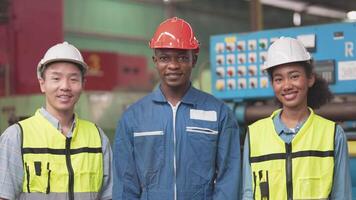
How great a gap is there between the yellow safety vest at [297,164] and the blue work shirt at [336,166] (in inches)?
0.7

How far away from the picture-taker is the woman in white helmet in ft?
6.82

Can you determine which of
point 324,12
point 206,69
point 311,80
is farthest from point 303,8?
point 311,80

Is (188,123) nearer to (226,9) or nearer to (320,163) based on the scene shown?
(320,163)

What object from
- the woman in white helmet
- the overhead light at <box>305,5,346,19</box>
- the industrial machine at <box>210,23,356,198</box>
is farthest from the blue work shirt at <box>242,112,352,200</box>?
the overhead light at <box>305,5,346,19</box>

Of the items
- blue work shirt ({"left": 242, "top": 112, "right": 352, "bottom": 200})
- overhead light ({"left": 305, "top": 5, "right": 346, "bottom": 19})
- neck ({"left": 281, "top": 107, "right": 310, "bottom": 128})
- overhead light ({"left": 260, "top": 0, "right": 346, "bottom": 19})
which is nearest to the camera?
blue work shirt ({"left": 242, "top": 112, "right": 352, "bottom": 200})

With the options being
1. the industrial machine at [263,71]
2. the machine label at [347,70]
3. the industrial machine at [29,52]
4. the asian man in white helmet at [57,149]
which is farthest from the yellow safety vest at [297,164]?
the industrial machine at [29,52]

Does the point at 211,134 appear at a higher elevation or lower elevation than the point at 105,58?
lower

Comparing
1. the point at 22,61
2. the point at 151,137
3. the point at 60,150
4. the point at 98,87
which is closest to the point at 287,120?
the point at 151,137

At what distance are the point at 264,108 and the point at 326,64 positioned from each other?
1.31 feet

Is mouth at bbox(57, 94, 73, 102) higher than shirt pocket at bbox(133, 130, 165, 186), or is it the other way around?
mouth at bbox(57, 94, 73, 102)

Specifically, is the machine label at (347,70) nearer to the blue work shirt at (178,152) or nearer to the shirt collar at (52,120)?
the blue work shirt at (178,152)

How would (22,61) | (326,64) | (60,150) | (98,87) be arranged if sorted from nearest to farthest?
(60,150)
(326,64)
(22,61)
(98,87)

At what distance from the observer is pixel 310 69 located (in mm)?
2205

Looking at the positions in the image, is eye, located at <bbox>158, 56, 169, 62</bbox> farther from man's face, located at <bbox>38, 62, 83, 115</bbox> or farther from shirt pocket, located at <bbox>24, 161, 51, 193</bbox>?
shirt pocket, located at <bbox>24, 161, 51, 193</bbox>
